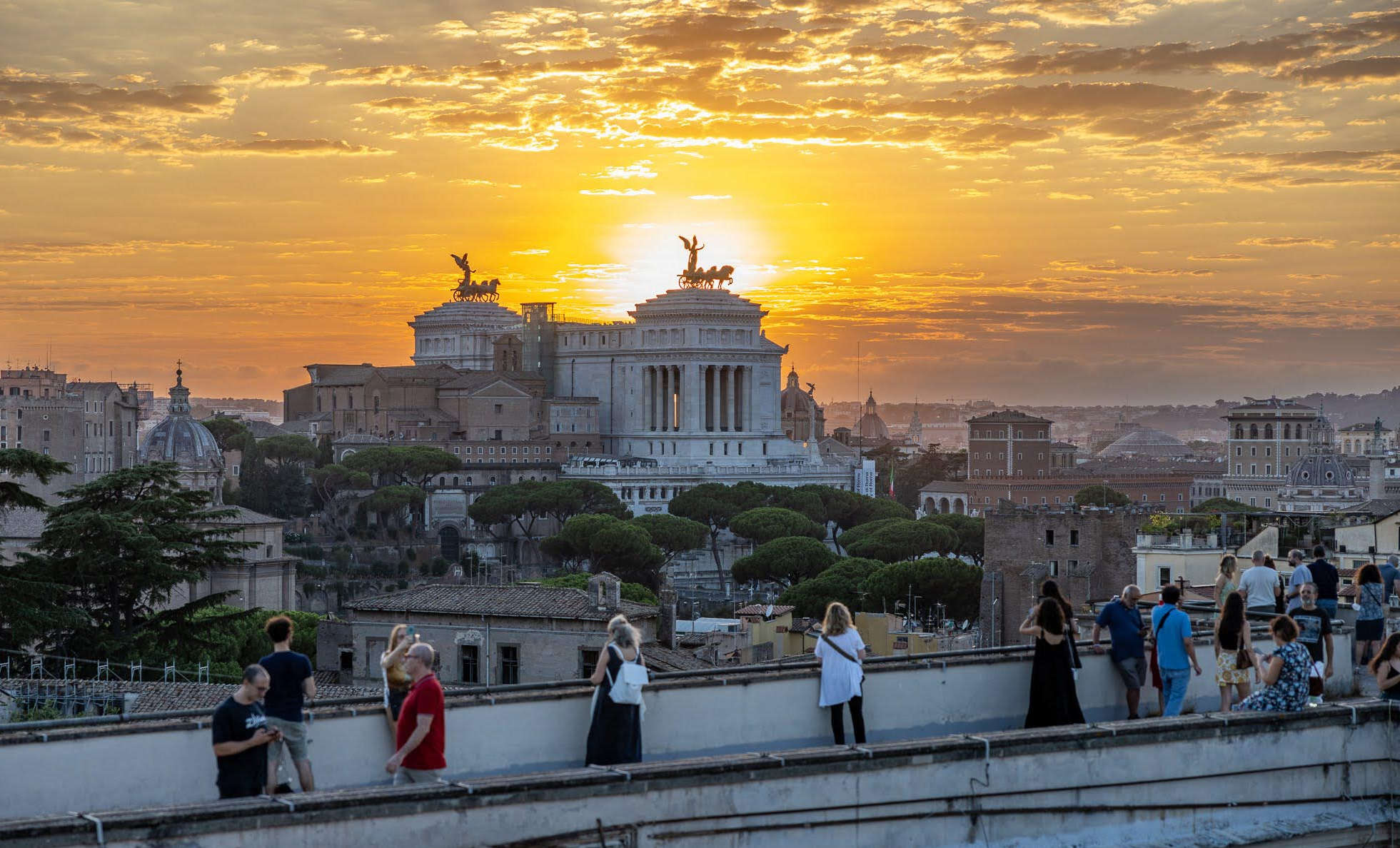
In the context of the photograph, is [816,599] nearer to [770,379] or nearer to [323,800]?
[323,800]

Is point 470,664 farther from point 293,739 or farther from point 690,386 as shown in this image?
point 690,386

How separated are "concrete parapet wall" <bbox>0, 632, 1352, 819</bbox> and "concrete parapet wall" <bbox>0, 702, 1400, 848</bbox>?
4.08 feet

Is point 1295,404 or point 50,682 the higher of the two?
point 1295,404

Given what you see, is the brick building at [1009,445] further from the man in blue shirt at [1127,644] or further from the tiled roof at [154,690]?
the man in blue shirt at [1127,644]

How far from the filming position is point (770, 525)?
3031 inches

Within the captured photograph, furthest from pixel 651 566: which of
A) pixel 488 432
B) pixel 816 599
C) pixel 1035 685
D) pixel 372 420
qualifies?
pixel 1035 685

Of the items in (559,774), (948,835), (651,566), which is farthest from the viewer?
(651,566)

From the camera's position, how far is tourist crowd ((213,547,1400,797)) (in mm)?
7691

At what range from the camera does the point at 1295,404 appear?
14500 centimetres

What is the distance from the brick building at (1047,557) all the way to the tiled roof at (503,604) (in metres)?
13.9

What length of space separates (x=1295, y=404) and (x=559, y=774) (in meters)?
145

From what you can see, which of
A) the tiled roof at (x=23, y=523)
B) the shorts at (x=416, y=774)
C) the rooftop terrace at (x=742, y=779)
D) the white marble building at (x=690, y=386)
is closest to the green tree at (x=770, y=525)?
the white marble building at (x=690, y=386)

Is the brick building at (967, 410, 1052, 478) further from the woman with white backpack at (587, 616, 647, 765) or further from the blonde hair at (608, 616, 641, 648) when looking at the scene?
the woman with white backpack at (587, 616, 647, 765)

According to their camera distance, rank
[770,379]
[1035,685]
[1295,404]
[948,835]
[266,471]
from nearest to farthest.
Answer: [948,835] < [1035,685] < [266,471] < [770,379] < [1295,404]
